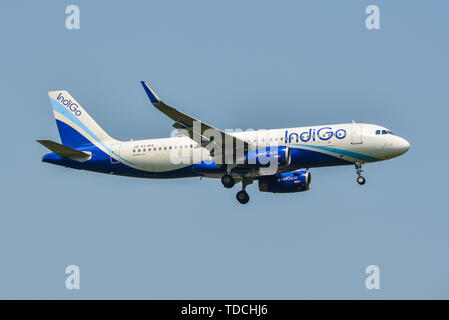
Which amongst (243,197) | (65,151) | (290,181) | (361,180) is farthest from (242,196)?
(65,151)

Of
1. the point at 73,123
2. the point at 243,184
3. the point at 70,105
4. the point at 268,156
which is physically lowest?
the point at 243,184

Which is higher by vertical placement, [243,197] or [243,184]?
[243,184]

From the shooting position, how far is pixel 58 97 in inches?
2559

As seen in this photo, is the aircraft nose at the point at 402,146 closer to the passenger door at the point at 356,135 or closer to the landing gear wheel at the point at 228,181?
the passenger door at the point at 356,135

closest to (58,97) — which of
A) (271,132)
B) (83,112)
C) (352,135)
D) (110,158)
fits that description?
(83,112)

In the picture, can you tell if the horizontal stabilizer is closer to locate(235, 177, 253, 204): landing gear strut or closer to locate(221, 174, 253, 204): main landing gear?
locate(221, 174, 253, 204): main landing gear

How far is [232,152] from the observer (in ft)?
188

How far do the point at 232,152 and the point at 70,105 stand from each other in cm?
1481

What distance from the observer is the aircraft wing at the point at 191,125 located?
49.5m

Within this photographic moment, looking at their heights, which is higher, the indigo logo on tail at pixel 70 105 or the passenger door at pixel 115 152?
the indigo logo on tail at pixel 70 105

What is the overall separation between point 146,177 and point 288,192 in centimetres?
1056

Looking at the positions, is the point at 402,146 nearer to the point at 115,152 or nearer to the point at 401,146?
the point at 401,146

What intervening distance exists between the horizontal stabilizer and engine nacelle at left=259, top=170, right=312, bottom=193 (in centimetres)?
1316

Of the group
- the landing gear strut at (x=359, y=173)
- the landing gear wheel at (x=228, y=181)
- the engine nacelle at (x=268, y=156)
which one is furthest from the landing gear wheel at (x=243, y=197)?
the landing gear strut at (x=359, y=173)
